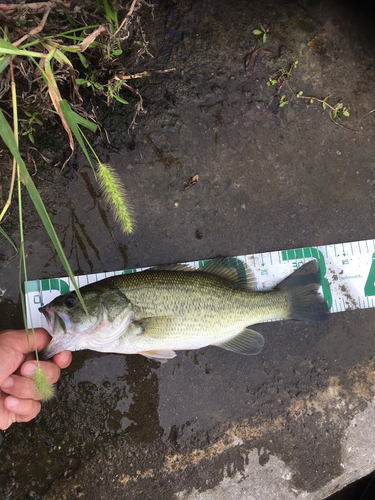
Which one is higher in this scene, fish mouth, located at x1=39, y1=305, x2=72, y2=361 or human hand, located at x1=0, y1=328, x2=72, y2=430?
fish mouth, located at x1=39, y1=305, x2=72, y2=361

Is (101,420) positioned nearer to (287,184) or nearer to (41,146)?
(41,146)

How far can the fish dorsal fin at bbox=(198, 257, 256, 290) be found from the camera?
9.07ft

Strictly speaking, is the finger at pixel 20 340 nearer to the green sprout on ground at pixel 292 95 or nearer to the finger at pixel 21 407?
the finger at pixel 21 407

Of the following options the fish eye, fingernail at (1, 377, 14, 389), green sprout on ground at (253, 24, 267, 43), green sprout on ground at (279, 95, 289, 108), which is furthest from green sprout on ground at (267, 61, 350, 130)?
fingernail at (1, 377, 14, 389)

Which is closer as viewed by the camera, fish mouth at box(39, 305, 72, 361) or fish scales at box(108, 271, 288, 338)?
fish mouth at box(39, 305, 72, 361)

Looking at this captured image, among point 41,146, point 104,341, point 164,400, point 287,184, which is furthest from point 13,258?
point 287,184

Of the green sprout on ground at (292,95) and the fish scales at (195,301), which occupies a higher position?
the green sprout on ground at (292,95)

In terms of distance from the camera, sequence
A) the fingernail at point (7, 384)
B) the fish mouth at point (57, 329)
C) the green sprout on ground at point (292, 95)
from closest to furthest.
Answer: the fish mouth at point (57, 329)
the fingernail at point (7, 384)
the green sprout on ground at point (292, 95)

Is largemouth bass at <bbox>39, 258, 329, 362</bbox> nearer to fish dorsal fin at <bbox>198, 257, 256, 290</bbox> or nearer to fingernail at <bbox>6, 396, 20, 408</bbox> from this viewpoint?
fish dorsal fin at <bbox>198, 257, 256, 290</bbox>

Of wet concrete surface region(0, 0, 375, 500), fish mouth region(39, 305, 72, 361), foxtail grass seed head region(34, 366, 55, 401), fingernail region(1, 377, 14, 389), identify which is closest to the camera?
foxtail grass seed head region(34, 366, 55, 401)

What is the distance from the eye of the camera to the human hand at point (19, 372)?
2.44 metres

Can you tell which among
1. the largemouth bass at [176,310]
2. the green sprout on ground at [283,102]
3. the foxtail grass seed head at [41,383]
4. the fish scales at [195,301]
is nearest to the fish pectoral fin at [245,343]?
the largemouth bass at [176,310]

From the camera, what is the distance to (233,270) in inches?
110

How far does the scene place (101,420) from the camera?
2947 mm
